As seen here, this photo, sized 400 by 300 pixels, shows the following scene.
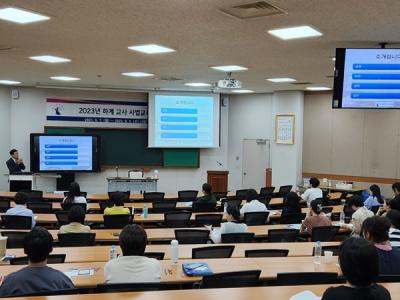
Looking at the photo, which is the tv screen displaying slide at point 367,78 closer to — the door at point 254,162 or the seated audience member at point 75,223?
the seated audience member at point 75,223

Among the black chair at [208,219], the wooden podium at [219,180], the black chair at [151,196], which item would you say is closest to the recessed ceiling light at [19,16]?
the black chair at [208,219]

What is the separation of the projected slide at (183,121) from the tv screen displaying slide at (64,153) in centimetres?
208

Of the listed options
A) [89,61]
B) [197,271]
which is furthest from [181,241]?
[89,61]

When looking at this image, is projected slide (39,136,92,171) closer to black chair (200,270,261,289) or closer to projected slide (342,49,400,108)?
projected slide (342,49,400,108)

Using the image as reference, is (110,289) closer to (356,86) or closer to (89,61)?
(356,86)

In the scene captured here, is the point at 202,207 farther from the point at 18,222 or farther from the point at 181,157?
the point at 181,157

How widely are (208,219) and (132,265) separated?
3.59 meters

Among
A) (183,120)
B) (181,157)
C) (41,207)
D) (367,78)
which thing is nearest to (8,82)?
(183,120)

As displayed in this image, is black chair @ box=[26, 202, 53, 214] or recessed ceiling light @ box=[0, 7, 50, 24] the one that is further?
black chair @ box=[26, 202, 53, 214]

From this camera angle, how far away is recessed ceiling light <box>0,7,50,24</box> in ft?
15.9

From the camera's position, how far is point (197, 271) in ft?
13.0

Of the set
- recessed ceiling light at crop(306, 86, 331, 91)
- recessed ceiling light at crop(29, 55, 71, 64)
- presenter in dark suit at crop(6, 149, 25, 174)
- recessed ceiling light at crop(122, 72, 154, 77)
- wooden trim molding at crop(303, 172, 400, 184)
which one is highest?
recessed ceiling light at crop(306, 86, 331, 91)

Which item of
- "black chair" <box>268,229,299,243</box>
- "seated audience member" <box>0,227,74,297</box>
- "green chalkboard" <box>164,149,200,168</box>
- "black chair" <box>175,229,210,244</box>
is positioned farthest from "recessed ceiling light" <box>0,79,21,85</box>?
"seated audience member" <box>0,227,74,297</box>

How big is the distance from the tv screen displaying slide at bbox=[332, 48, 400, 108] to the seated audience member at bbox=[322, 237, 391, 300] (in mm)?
3241
